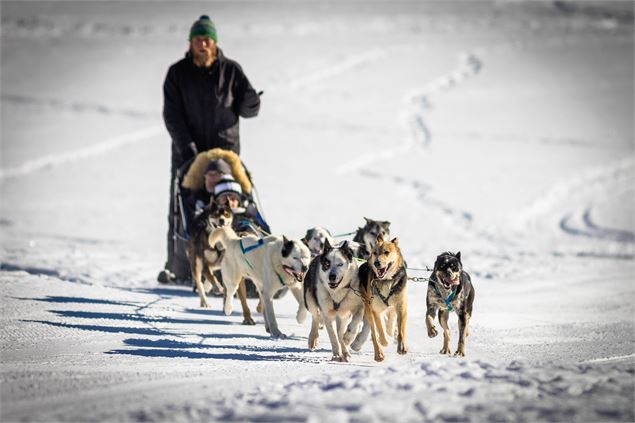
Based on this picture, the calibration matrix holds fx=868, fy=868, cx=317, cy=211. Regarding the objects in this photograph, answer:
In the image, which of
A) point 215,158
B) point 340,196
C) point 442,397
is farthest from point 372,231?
point 340,196

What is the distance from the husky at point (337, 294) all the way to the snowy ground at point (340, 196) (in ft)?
0.91

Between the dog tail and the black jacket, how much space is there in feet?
4.52

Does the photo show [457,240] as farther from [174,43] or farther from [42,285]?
[174,43]

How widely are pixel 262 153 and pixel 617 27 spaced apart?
20172 mm

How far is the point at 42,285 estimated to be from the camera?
754 cm

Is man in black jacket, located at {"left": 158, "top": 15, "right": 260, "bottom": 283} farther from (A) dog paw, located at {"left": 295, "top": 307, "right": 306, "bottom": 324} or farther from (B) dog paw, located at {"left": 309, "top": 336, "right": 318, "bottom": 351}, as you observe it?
(B) dog paw, located at {"left": 309, "top": 336, "right": 318, "bottom": 351}

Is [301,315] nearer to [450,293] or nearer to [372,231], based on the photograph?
[372,231]

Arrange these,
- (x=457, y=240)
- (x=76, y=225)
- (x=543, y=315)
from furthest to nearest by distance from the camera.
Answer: (x=76, y=225), (x=457, y=240), (x=543, y=315)

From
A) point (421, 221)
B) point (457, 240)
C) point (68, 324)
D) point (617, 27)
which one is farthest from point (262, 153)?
point (617, 27)

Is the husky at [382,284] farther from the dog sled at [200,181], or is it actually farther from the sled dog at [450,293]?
the dog sled at [200,181]

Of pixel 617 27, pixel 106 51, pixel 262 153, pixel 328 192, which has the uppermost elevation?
pixel 617 27

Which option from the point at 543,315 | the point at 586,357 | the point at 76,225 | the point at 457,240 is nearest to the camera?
the point at 586,357

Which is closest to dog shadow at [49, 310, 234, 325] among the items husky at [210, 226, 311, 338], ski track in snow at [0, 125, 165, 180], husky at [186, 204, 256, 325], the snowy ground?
the snowy ground

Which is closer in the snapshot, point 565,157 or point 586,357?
point 586,357
